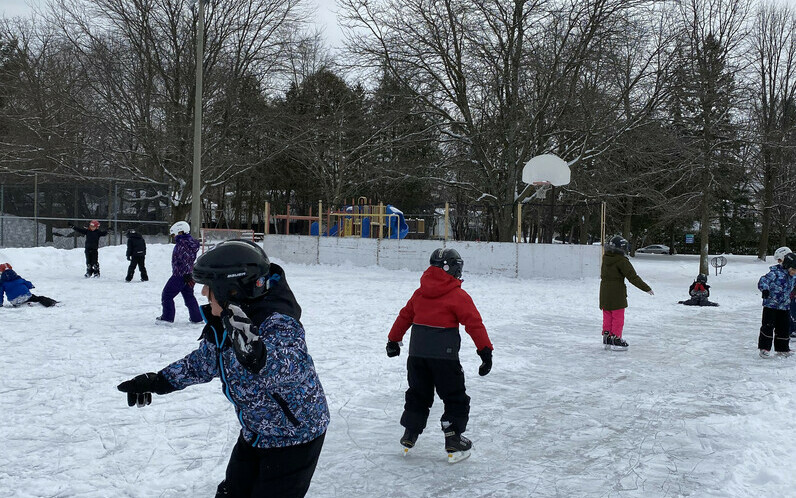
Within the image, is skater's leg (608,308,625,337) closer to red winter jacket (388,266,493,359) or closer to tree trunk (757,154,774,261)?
red winter jacket (388,266,493,359)

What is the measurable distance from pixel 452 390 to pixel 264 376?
92.0 inches

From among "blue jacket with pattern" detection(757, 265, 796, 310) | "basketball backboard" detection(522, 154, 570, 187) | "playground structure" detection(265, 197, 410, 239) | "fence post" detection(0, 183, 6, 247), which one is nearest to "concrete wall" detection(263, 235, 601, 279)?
"playground structure" detection(265, 197, 410, 239)

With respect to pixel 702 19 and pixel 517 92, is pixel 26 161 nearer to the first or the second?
pixel 517 92

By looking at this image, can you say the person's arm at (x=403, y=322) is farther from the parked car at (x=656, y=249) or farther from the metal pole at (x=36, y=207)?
the parked car at (x=656, y=249)

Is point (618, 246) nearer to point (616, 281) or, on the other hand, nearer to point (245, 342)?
point (616, 281)

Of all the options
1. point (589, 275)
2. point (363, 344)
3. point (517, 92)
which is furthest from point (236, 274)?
point (517, 92)

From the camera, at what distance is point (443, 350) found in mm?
4383

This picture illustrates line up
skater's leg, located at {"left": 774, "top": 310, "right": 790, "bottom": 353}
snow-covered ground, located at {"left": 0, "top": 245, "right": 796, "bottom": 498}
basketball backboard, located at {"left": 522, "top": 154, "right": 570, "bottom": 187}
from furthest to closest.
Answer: basketball backboard, located at {"left": 522, "top": 154, "right": 570, "bottom": 187} < skater's leg, located at {"left": 774, "top": 310, "right": 790, "bottom": 353} < snow-covered ground, located at {"left": 0, "top": 245, "right": 796, "bottom": 498}

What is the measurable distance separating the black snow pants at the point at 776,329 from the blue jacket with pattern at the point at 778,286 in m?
0.10

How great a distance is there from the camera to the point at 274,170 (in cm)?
4088

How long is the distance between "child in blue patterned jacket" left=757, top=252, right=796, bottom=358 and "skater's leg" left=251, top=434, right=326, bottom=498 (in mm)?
7664

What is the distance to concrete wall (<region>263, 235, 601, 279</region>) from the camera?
2031cm

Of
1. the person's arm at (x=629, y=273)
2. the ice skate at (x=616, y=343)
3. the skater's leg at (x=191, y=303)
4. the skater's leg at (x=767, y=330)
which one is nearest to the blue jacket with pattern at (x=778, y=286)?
the skater's leg at (x=767, y=330)

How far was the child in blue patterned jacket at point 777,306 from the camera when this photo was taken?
838cm
